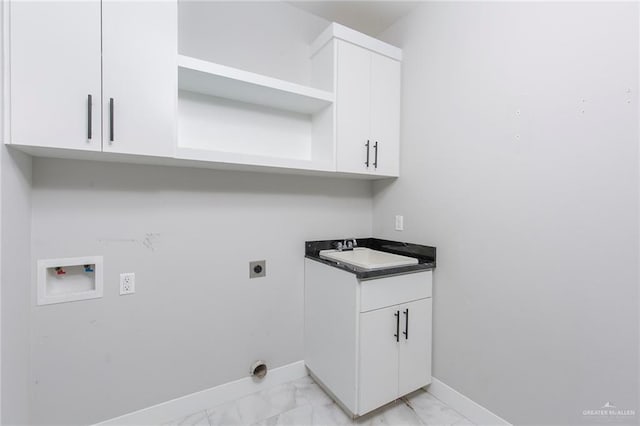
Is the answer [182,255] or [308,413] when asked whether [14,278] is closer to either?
[182,255]

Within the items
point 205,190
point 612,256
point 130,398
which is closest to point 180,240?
point 205,190

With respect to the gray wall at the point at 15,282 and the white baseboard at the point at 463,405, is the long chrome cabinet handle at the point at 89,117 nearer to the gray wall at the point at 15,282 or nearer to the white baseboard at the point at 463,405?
the gray wall at the point at 15,282

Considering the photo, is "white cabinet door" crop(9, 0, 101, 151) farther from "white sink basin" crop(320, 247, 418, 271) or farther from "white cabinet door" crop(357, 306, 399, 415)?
"white cabinet door" crop(357, 306, 399, 415)

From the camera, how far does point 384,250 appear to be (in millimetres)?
2189

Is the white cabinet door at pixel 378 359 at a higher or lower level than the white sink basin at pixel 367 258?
lower

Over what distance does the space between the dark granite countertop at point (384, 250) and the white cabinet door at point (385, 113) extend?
55 centimetres

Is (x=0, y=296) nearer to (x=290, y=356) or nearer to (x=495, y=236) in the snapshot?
(x=290, y=356)

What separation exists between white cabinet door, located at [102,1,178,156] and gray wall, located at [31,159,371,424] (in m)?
0.35

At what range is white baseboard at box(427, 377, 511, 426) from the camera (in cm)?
153

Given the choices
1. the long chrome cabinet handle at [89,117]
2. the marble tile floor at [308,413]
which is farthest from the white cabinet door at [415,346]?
the long chrome cabinet handle at [89,117]

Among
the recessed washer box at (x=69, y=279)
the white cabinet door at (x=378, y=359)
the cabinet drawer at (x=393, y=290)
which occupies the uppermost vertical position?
the recessed washer box at (x=69, y=279)

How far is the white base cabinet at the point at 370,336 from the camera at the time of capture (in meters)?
1.53

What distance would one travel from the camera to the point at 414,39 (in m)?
1.96

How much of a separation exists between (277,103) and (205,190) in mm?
731
